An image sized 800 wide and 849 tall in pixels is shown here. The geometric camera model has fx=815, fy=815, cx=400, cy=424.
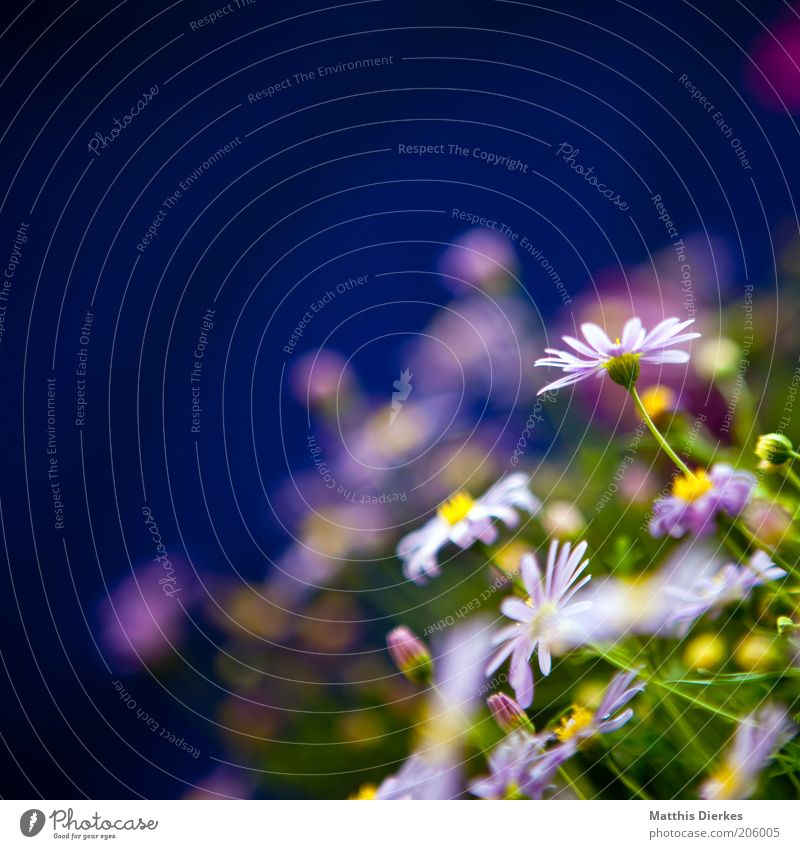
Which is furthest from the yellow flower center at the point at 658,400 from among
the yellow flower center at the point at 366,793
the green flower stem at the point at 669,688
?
the yellow flower center at the point at 366,793

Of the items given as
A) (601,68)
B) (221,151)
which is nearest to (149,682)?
(221,151)

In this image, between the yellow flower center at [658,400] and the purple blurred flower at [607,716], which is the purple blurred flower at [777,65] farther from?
the purple blurred flower at [607,716]

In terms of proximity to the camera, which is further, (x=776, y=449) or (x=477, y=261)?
(x=477, y=261)

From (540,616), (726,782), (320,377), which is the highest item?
(320,377)

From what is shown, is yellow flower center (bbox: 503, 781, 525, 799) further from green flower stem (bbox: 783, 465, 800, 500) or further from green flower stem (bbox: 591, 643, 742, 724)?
green flower stem (bbox: 783, 465, 800, 500)

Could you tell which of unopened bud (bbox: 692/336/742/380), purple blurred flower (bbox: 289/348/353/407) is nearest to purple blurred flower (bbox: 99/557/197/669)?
purple blurred flower (bbox: 289/348/353/407)

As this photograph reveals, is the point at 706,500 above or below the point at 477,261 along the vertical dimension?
below

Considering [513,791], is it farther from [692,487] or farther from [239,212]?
[239,212]

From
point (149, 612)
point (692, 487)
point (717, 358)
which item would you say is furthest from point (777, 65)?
point (149, 612)
